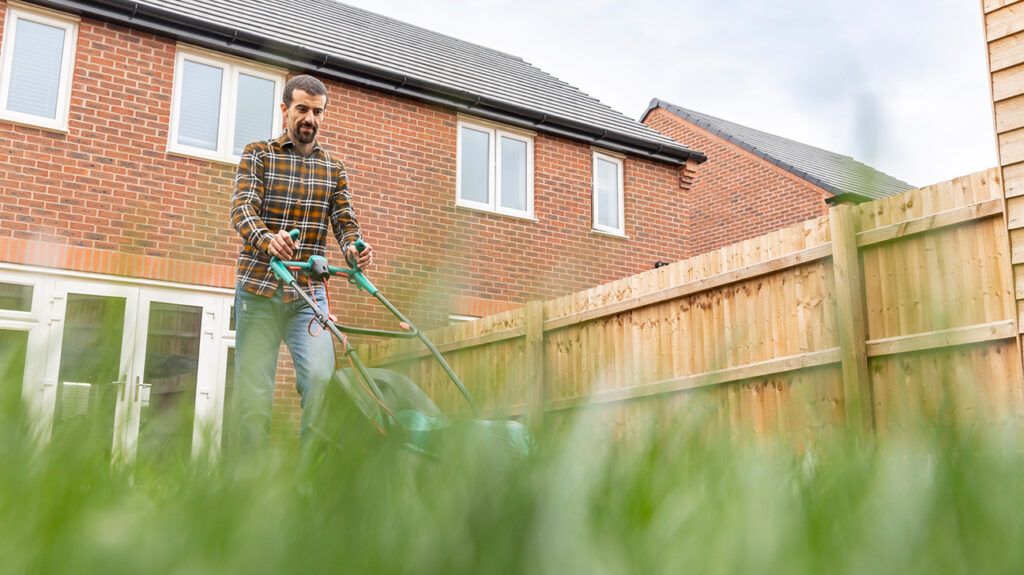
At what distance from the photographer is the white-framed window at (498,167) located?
11.7 metres

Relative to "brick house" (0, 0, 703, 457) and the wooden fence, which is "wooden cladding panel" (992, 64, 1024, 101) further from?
"brick house" (0, 0, 703, 457)

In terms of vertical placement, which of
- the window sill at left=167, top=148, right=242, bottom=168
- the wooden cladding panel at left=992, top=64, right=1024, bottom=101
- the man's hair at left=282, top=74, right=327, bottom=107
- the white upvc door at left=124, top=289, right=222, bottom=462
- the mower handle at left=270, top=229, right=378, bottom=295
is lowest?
the white upvc door at left=124, top=289, right=222, bottom=462

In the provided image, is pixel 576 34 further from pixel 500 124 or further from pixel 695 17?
pixel 500 124

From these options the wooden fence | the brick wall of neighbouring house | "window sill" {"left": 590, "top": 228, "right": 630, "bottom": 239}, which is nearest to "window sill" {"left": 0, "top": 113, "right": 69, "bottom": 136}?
the wooden fence

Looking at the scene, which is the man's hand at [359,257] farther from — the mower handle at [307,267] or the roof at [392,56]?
the roof at [392,56]

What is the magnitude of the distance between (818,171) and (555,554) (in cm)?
1852

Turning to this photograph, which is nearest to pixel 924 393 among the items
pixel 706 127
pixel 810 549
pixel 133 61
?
pixel 810 549

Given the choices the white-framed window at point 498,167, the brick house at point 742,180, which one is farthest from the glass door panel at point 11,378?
the brick house at point 742,180

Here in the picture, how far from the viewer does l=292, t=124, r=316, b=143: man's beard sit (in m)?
3.99

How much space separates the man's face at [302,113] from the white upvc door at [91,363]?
344 centimetres

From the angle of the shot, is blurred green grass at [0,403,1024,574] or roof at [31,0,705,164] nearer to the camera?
blurred green grass at [0,403,1024,574]

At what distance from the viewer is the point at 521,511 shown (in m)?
0.53

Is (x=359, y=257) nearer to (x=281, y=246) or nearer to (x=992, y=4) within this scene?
(x=281, y=246)

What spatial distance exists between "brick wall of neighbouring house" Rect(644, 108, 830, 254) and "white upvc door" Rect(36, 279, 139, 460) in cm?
1584
